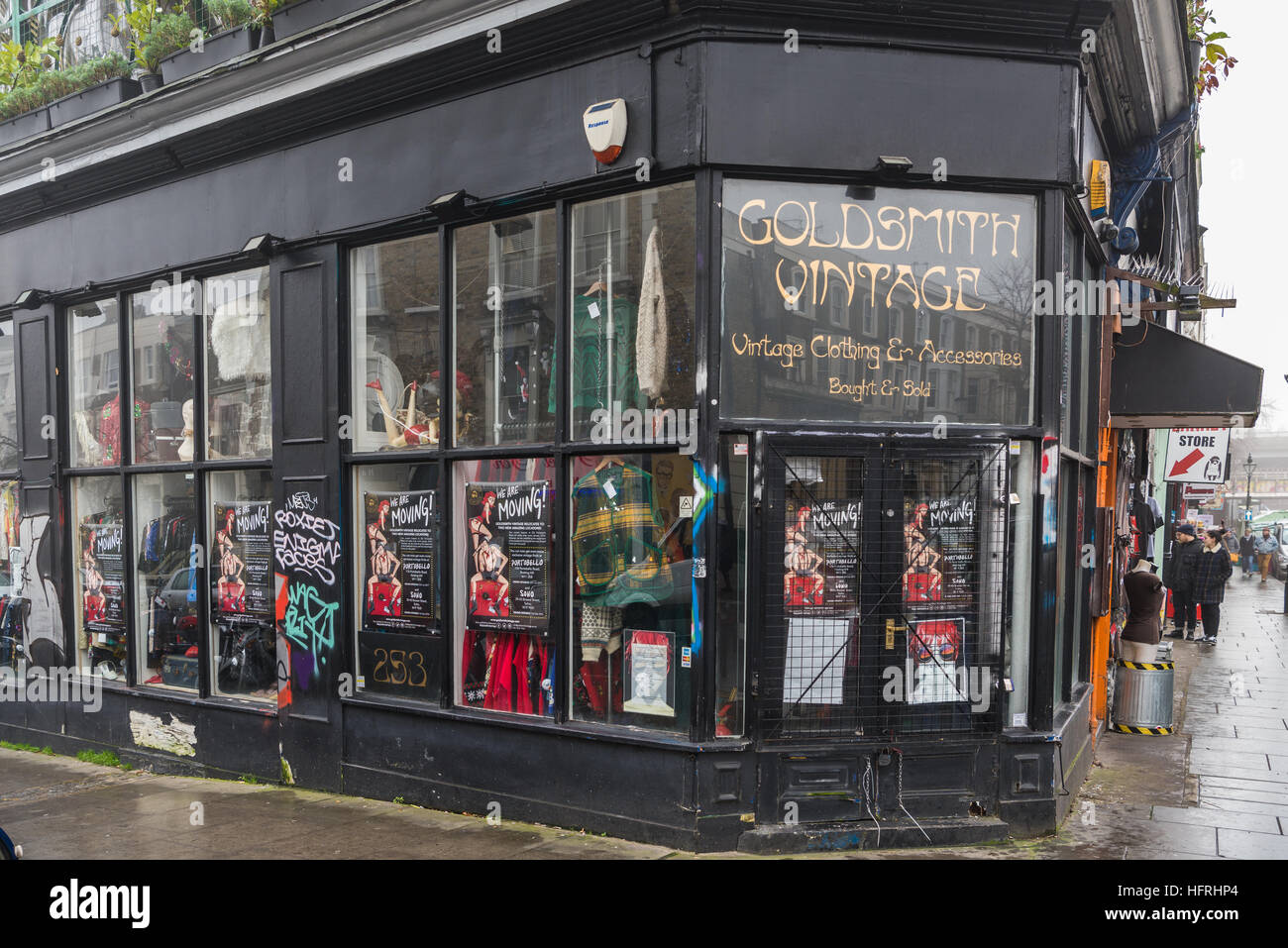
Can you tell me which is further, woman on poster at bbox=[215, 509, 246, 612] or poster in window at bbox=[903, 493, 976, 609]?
woman on poster at bbox=[215, 509, 246, 612]

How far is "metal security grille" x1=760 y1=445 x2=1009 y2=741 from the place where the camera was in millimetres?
6566

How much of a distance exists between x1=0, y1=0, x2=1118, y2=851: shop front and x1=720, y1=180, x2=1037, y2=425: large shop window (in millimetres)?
21

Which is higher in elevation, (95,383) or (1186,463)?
(95,383)

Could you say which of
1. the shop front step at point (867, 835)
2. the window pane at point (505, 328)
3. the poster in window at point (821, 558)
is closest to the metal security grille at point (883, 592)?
the poster in window at point (821, 558)

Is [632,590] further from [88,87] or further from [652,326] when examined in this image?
[88,87]

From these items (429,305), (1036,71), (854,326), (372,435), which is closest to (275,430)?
(372,435)

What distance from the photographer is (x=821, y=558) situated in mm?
6637

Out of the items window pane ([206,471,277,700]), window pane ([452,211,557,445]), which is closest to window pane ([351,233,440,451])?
window pane ([452,211,557,445])

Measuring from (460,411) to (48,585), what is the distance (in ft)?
19.0

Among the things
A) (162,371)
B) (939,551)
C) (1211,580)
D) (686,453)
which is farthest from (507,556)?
(1211,580)

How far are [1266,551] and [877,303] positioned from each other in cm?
4155

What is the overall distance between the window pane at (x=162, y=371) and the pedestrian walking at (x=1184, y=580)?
51.9ft

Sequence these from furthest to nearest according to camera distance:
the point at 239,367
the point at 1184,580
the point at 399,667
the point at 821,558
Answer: the point at 1184,580
the point at 239,367
the point at 399,667
the point at 821,558

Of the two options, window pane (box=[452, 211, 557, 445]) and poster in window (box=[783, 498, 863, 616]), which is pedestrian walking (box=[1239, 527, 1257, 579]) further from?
window pane (box=[452, 211, 557, 445])
